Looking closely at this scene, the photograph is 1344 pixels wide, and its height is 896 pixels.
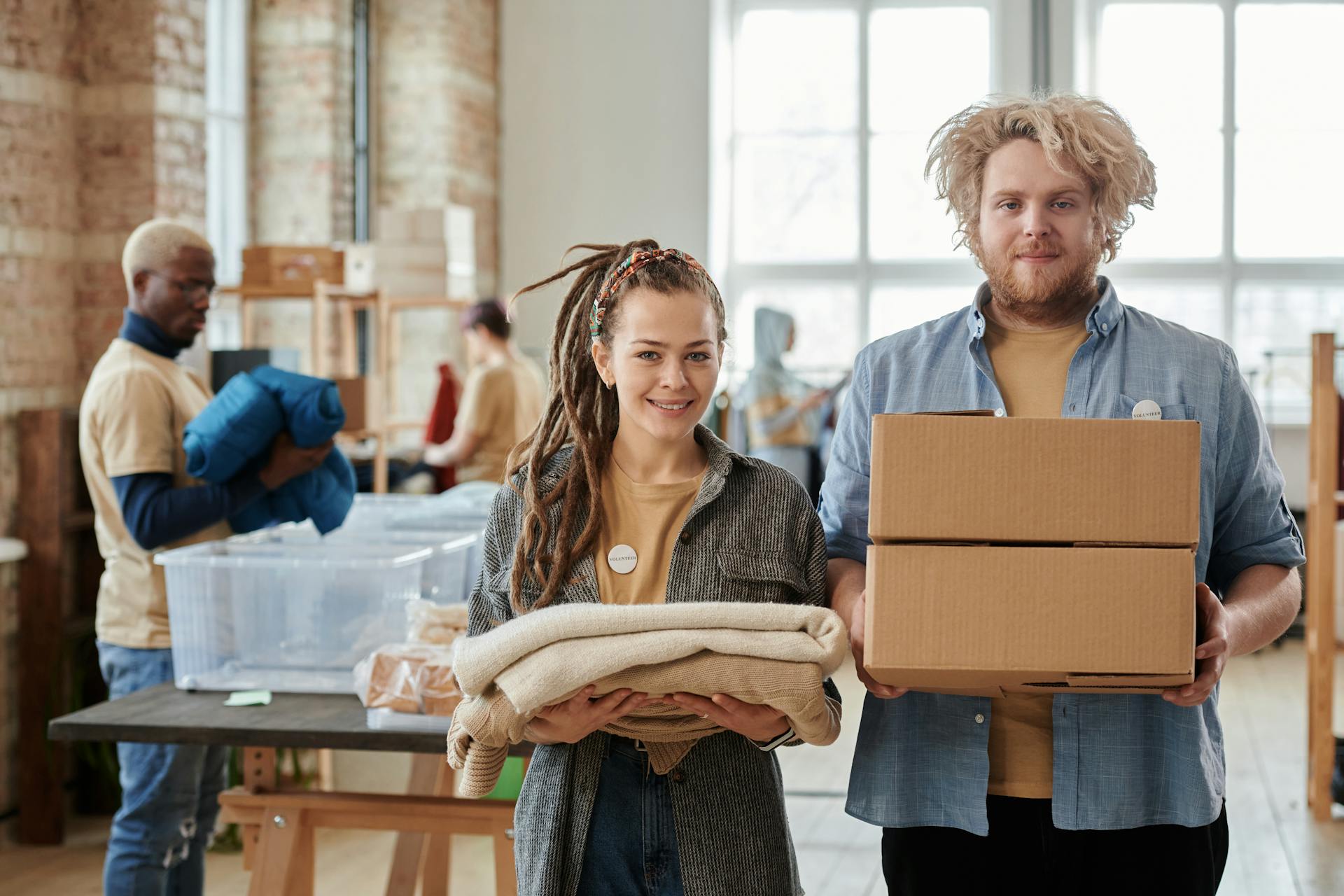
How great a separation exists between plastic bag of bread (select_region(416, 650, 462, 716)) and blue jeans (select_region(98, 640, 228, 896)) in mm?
711

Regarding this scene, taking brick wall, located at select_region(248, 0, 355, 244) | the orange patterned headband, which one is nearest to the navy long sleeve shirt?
the orange patterned headband

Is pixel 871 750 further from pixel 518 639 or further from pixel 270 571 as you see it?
pixel 270 571

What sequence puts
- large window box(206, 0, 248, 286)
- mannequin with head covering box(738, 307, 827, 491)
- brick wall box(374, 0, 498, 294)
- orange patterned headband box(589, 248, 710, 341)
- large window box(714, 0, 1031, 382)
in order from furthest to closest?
1. large window box(714, 0, 1031, 382)
2. brick wall box(374, 0, 498, 294)
3. mannequin with head covering box(738, 307, 827, 491)
4. large window box(206, 0, 248, 286)
5. orange patterned headband box(589, 248, 710, 341)

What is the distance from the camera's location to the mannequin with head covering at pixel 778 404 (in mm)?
6152

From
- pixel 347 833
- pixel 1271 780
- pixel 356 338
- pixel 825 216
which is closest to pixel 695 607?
pixel 347 833

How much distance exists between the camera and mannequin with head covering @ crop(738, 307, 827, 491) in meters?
6.15

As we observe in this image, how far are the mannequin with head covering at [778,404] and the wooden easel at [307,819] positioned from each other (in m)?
3.91

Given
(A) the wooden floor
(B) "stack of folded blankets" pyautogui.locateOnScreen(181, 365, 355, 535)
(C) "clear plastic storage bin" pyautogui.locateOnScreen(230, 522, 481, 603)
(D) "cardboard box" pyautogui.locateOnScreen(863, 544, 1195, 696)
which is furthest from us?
(A) the wooden floor

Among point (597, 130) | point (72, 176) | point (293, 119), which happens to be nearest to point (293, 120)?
point (293, 119)

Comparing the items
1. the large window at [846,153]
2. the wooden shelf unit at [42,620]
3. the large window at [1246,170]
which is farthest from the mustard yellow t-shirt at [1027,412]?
the large window at [1246,170]

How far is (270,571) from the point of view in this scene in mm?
2371

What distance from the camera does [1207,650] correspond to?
4.19 ft

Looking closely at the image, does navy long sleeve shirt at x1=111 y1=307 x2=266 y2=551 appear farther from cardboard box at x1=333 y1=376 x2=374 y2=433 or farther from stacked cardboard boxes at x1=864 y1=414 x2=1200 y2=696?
stacked cardboard boxes at x1=864 y1=414 x2=1200 y2=696

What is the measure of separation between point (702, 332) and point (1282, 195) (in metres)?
6.77
